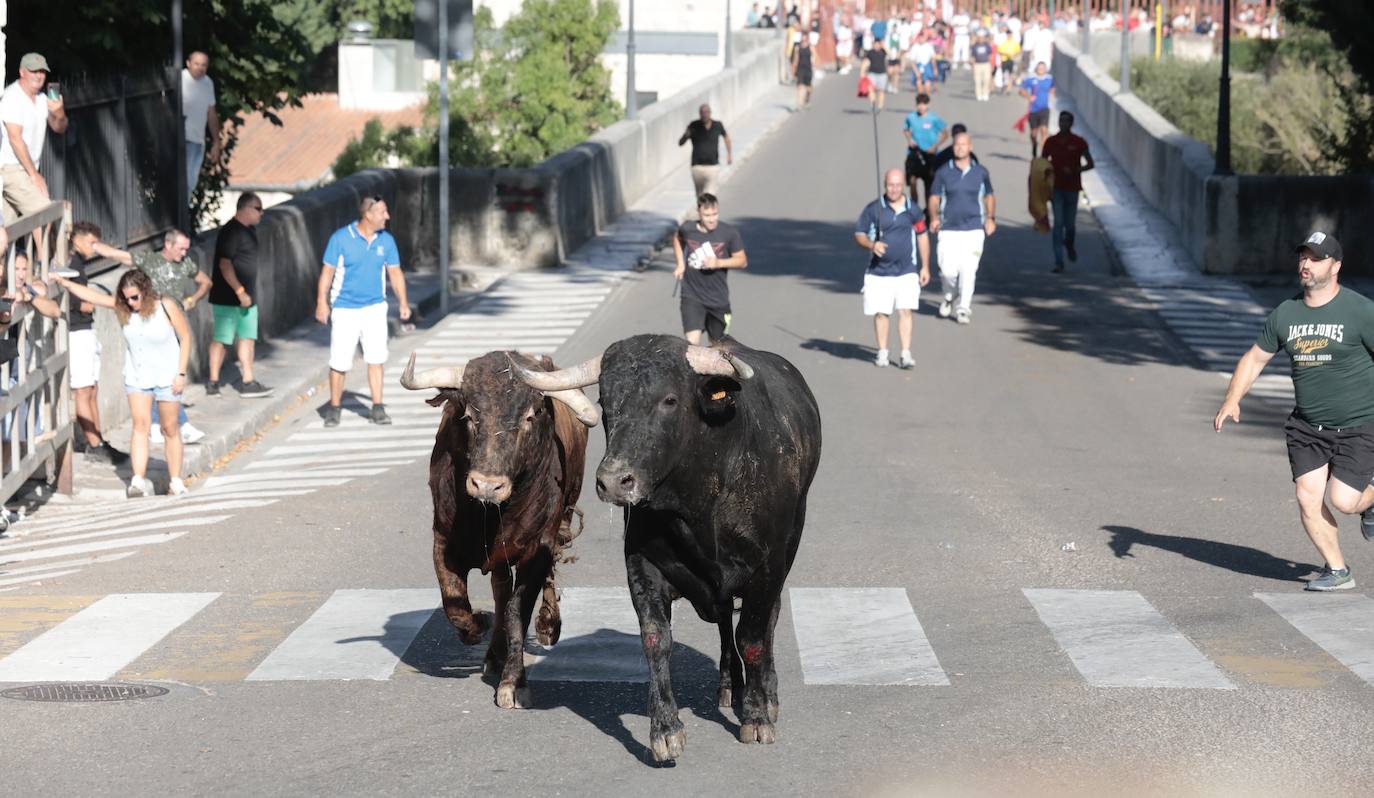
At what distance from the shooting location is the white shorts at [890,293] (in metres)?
21.3

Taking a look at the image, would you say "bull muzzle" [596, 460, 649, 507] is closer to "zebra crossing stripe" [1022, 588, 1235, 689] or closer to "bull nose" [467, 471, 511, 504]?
"bull nose" [467, 471, 511, 504]

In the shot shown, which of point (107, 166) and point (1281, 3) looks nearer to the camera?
point (107, 166)

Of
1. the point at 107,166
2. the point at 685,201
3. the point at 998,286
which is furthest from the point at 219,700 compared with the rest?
the point at 685,201

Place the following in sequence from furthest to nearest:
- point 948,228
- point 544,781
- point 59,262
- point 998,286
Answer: point 998,286 < point 948,228 < point 59,262 < point 544,781

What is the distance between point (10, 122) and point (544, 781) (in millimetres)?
10295

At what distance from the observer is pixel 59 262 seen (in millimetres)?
15875

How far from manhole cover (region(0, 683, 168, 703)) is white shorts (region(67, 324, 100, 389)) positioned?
6.99m

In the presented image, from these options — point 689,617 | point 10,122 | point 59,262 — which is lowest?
point 689,617

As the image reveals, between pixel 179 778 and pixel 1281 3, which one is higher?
pixel 1281 3

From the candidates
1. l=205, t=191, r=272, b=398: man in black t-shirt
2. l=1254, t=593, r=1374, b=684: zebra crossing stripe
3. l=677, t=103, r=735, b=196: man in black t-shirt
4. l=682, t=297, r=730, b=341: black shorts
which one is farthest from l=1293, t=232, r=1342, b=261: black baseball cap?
l=677, t=103, r=735, b=196: man in black t-shirt

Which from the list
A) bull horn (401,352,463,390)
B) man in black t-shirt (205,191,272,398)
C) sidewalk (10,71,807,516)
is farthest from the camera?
man in black t-shirt (205,191,272,398)

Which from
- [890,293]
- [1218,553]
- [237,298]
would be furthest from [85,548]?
[890,293]

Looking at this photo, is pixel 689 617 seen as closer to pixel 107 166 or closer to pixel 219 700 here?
pixel 219 700

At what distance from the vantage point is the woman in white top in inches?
611
